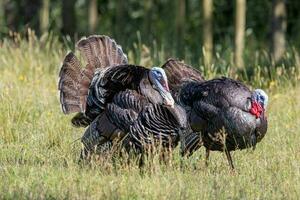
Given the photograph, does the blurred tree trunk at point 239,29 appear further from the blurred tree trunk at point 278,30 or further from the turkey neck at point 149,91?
the turkey neck at point 149,91

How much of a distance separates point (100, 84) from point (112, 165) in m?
0.94

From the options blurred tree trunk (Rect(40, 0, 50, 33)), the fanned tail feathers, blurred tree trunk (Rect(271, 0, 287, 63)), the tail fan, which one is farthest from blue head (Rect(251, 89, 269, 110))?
blurred tree trunk (Rect(40, 0, 50, 33))

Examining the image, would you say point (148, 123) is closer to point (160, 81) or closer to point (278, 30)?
point (160, 81)

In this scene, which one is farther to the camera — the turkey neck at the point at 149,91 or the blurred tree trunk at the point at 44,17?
the blurred tree trunk at the point at 44,17

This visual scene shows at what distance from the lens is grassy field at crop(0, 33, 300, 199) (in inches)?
305

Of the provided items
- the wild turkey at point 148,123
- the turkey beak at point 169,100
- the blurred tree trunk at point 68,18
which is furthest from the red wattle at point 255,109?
the blurred tree trunk at point 68,18

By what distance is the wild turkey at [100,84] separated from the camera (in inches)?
357

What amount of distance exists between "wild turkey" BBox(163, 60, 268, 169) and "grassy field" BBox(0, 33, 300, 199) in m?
0.26

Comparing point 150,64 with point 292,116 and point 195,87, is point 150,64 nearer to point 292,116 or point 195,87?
point 292,116

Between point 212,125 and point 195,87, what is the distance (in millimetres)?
565

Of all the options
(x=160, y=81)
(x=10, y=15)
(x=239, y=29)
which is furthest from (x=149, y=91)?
(x=10, y=15)

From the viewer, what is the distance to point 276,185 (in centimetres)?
830

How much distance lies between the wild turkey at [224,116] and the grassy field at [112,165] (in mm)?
256

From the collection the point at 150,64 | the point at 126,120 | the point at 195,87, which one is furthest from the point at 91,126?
the point at 150,64
